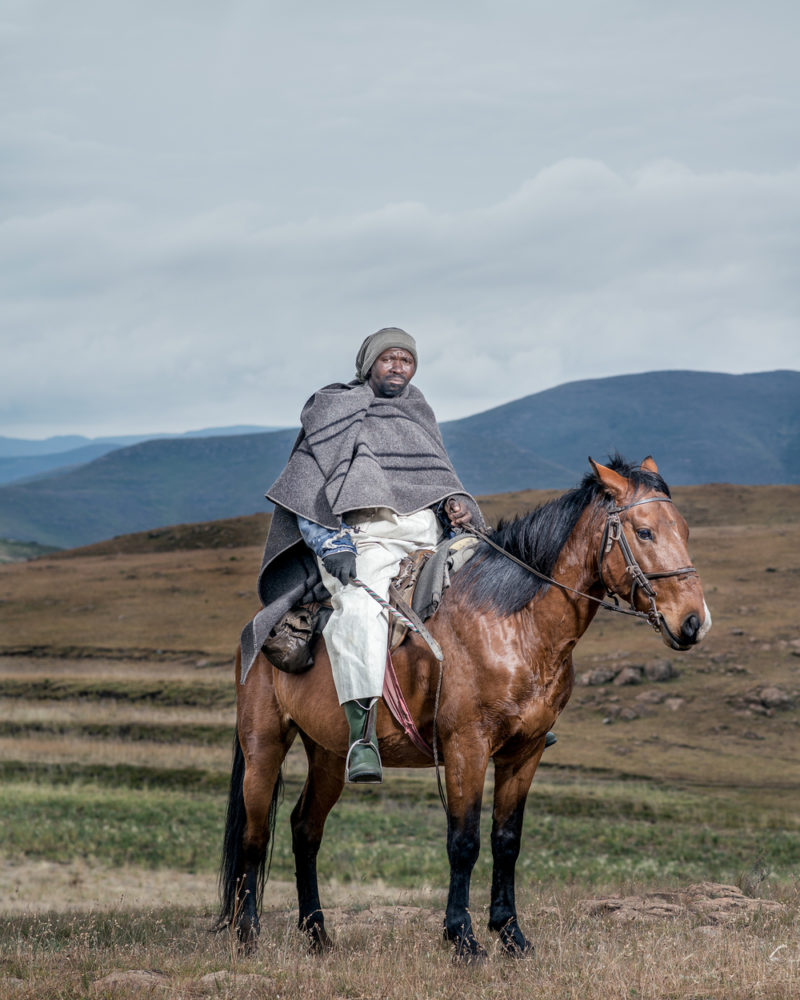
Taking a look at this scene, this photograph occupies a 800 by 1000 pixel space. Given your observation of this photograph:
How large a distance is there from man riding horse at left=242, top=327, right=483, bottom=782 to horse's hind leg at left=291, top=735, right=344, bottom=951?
89 centimetres

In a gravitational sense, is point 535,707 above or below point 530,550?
below

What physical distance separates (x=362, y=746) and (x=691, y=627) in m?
2.15

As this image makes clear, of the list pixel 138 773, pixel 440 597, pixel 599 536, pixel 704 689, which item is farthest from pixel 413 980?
pixel 704 689

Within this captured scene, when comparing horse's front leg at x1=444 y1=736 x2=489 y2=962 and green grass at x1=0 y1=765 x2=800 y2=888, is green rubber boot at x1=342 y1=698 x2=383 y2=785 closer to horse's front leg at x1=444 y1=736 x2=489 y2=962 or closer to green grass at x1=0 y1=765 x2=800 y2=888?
horse's front leg at x1=444 y1=736 x2=489 y2=962

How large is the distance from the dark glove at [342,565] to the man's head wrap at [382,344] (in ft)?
5.03

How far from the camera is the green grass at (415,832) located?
1436 cm

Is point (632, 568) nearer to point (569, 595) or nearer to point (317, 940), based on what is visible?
point (569, 595)

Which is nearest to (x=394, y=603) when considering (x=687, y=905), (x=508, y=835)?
(x=508, y=835)

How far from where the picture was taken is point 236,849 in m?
7.92

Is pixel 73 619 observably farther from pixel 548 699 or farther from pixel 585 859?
pixel 548 699

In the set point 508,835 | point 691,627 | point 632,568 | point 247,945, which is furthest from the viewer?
point 247,945

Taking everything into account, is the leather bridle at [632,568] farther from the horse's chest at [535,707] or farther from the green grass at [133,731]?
the green grass at [133,731]

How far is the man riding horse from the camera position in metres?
6.42

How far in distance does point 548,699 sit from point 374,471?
1860 millimetres
